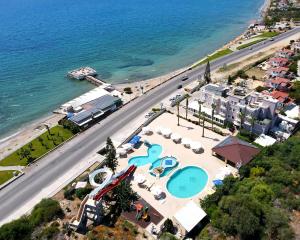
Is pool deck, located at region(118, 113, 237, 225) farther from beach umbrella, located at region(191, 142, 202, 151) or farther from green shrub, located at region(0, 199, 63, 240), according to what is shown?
green shrub, located at region(0, 199, 63, 240)

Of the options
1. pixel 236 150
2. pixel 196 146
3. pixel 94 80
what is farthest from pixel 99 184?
pixel 94 80

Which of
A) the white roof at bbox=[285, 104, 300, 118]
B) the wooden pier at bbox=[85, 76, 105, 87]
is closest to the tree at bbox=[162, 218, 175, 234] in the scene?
the white roof at bbox=[285, 104, 300, 118]

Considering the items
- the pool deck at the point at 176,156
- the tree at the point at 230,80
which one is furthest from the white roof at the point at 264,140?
the tree at the point at 230,80

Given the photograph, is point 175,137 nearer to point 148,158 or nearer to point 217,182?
point 148,158

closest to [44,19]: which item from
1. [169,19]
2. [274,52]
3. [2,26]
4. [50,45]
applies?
[2,26]

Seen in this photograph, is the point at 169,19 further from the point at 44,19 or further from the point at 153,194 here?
the point at 153,194

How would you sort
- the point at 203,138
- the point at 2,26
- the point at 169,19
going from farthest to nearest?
1. the point at 169,19
2. the point at 2,26
3. the point at 203,138

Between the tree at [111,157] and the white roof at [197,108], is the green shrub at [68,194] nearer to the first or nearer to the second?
the tree at [111,157]
